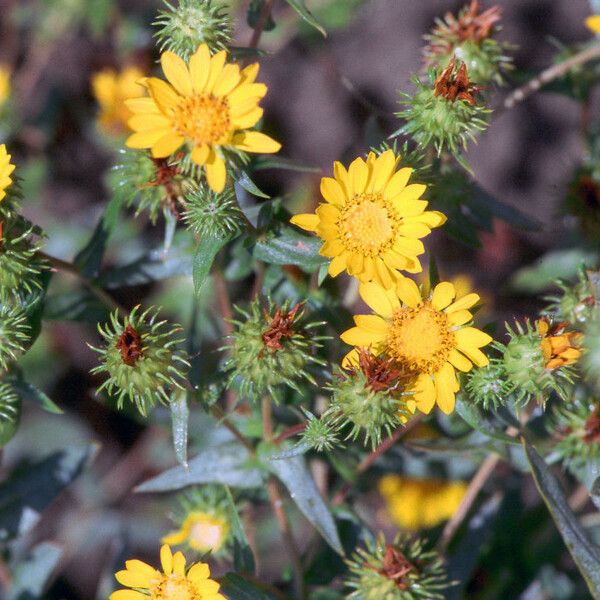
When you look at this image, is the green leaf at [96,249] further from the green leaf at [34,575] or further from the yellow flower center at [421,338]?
the green leaf at [34,575]

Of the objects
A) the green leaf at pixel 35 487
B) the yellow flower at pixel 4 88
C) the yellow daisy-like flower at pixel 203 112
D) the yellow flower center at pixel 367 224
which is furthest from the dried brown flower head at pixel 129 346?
the yellow flower at pixel 4 88

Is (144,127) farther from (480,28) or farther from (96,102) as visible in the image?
(96,102)

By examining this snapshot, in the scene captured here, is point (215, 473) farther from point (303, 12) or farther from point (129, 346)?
point (303, 12)

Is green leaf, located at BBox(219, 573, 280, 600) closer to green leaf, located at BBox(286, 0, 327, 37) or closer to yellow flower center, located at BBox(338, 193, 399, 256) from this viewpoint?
yellow flower center, located at BBox(338, 193, 399, 256)

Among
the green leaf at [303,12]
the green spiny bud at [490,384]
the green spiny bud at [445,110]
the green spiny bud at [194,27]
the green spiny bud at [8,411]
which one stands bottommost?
the green spiny bud at [490,384]

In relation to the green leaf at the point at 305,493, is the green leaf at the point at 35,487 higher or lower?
higher

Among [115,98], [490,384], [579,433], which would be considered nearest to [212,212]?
[490,384]

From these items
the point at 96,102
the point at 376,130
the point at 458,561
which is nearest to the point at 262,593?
the point at 458,561
